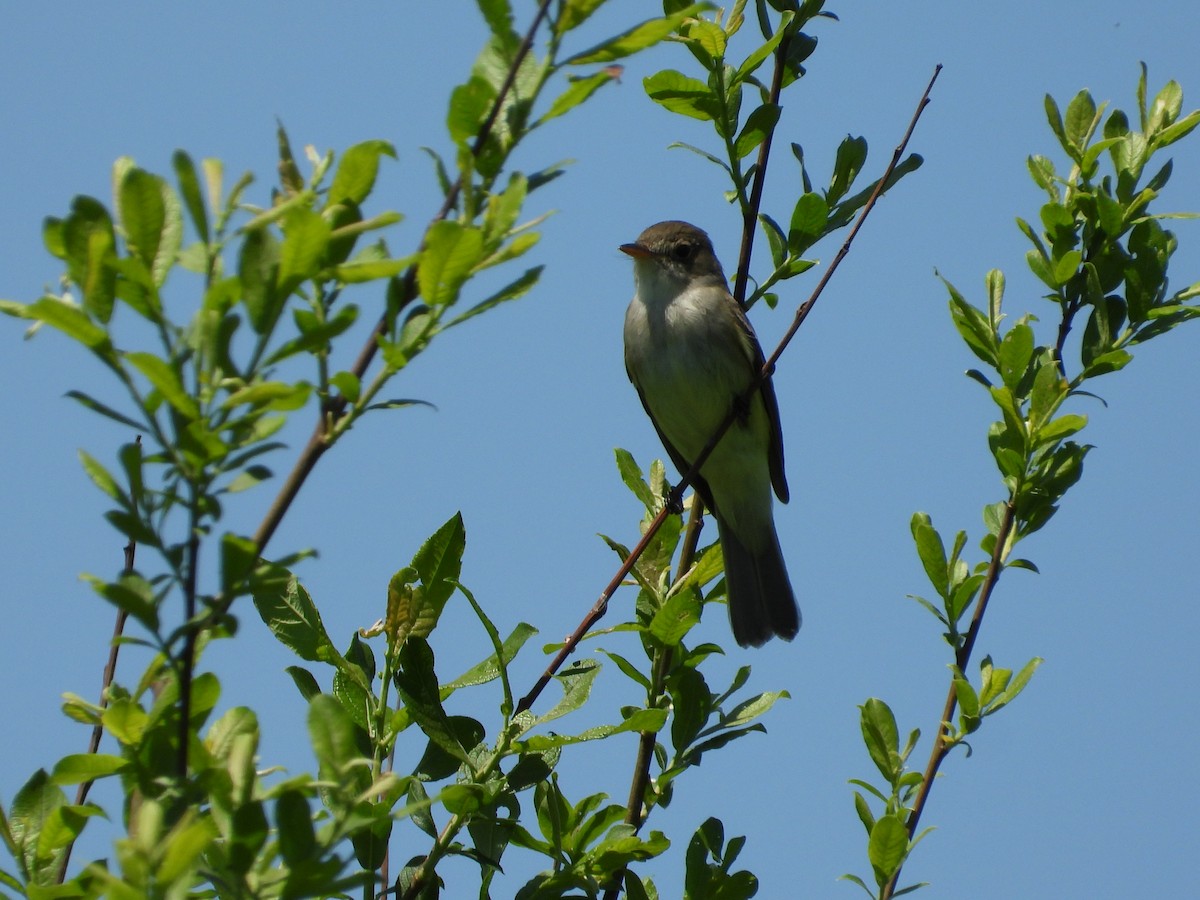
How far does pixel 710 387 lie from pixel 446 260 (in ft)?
16.4

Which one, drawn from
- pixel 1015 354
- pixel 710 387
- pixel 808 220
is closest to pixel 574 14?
pixel 1015 354

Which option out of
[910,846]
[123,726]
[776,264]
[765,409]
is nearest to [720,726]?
[910,846]

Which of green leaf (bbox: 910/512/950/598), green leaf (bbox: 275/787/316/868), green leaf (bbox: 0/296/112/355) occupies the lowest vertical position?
green leaf (bbox: 275/787/316/868)

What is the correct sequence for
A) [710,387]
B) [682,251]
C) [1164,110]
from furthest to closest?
[682,251]
[710,387]
[1164,110]

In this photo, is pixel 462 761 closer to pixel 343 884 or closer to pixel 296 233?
pixel 343 884

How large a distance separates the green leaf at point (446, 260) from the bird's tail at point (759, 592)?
3.93 m

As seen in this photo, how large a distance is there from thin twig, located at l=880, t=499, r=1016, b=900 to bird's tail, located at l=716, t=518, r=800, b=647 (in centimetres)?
241

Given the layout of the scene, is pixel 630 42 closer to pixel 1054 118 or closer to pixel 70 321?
pixel 70 321

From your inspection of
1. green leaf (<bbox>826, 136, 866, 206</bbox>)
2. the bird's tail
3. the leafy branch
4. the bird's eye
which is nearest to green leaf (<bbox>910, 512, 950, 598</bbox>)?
the leafy branch

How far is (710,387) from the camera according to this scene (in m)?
6.54

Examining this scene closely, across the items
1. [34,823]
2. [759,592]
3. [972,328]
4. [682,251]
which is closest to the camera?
[34,823]

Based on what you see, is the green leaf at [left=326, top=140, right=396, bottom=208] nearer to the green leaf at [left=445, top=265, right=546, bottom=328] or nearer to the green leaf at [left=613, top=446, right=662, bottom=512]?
the green leaf at [left=445, top=265, right=546, bottom=328]

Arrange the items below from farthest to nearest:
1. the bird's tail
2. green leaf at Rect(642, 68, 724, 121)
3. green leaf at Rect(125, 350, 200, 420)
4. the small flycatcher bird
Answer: the small flycatcher bird → the bird's tail → green leaf at Rect(642, 68, 724, 121) → green leaf at Rect(125, 350, 200, 420)

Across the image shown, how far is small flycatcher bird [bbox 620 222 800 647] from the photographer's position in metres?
6.55
